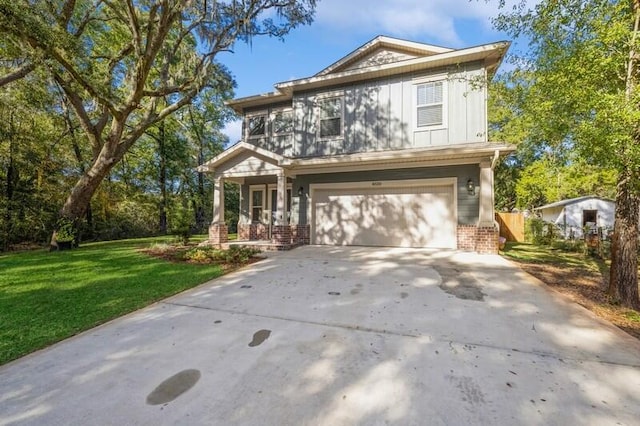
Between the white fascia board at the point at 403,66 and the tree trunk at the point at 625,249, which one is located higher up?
the white fascia board at the point at 403,66

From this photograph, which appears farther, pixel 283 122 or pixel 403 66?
pixel 283 122

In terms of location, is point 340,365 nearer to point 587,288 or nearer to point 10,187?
point 587,288

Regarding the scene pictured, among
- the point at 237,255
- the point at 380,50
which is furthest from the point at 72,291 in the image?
the point at 380,50

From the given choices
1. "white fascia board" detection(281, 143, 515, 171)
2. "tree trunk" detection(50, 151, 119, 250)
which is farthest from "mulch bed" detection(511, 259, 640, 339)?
"tree trunk" detection(50, 151, 119, 250)

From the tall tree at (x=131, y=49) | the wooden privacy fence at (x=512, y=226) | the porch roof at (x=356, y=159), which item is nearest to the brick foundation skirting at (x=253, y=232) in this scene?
the porch roof at (x=356, y=159)

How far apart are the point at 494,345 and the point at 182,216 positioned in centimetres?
1072

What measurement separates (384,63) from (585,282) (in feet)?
26.1

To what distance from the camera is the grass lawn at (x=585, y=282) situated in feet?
11.6

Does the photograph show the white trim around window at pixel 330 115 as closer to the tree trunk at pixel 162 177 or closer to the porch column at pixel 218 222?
the porch column at pixel 218 222

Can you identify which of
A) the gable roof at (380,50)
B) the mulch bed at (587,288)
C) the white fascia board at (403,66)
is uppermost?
the gable roof at (380,50)

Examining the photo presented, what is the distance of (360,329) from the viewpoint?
10.3 ft

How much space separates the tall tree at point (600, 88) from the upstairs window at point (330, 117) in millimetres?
5671

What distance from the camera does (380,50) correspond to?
979 centimetres

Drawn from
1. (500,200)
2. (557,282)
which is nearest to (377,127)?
(557,282)
